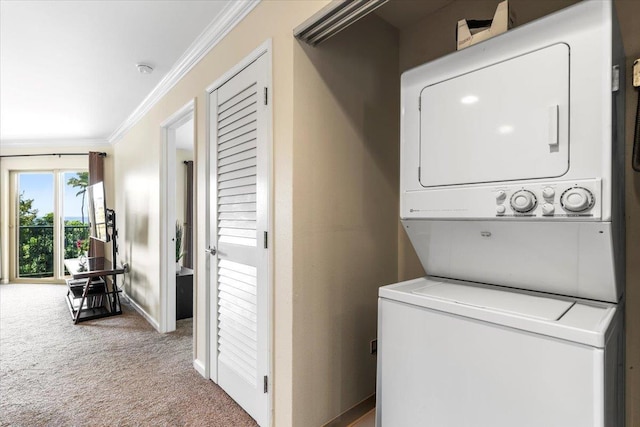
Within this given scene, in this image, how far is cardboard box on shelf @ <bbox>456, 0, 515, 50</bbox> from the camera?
1.25 m

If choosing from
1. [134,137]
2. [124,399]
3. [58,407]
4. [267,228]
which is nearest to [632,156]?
[267,228]

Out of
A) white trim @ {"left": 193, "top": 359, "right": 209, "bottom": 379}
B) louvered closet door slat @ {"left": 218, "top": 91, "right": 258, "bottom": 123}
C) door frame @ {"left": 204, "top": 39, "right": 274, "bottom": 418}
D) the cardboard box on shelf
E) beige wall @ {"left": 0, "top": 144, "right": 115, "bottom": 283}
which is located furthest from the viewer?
beige wall @ {"left": 0, "top": 144, "right": 115, "bottom": 283}

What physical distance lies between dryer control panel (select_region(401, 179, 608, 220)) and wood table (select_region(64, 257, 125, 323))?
362 centimetres

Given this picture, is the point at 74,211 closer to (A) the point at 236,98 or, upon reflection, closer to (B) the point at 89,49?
(B) the point at 89,49

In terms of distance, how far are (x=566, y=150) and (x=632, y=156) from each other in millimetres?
486

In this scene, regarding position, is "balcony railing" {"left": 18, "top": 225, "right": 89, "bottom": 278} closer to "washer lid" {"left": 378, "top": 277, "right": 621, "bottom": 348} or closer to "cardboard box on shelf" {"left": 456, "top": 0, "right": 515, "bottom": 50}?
"washer lid" {"left": 378, "top": 277, "right": 621, "bottom": 348}

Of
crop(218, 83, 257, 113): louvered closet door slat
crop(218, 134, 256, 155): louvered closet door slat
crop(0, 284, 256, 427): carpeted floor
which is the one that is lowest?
→ crop(0, 284, 256, 427): carpeted floor

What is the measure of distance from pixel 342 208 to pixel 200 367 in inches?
64.0

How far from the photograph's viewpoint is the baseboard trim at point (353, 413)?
1.77m

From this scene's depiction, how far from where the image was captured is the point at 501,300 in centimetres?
119

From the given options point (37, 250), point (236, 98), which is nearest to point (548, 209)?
point (236, 98)

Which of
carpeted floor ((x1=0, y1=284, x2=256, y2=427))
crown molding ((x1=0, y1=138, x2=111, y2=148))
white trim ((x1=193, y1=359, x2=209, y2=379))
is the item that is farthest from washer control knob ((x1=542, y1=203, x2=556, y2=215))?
crown molding ((x1=0, y1=138, x2=111, y2=148))

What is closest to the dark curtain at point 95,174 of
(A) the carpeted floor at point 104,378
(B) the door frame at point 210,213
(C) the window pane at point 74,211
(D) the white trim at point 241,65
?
(C) the window pane at point 74,211

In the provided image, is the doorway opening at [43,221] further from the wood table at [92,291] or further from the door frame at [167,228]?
the door frame at [167,228]
